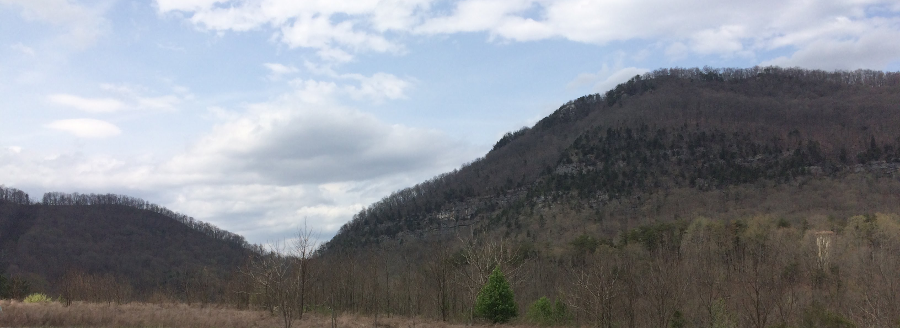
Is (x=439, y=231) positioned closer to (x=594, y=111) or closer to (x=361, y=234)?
(x=361, y=234)

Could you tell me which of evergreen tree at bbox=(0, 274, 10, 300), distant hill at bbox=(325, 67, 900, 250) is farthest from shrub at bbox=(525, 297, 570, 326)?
evergreen tree at bbox=(0, 274, 10, 300)

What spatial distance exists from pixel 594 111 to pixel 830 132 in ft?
214

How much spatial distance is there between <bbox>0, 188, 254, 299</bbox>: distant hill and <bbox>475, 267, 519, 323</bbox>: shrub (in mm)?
55871

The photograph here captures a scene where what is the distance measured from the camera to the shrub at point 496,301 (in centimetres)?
3744

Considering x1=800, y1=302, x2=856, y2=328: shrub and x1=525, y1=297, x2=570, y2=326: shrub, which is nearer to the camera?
x1=800, y1=302, x2=856, y2=328: shrub

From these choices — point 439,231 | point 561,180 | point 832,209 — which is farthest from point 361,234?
point 832,209

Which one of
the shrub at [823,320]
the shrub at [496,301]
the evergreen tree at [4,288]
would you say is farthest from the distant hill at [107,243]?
the shrub at [823,320]

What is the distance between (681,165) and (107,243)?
Answer: 4549 inches

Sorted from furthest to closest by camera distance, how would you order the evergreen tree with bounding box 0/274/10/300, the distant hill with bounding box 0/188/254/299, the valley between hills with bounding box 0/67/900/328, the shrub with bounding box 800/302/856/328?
the distant hill with bounding box 0/188/254/299
the evergreen tree with bounding box 0/274/10/300
the valley between hills with bounding box 0/67/900/328
the shrub with bounding box 800/302/856/328

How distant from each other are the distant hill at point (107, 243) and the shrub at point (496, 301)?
55.9 m

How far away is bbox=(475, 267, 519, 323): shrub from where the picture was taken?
123 ft

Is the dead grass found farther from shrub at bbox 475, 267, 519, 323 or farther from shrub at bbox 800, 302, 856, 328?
shrub at bbox 800, 302, 856, 328

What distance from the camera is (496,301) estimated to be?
37469 millimetres

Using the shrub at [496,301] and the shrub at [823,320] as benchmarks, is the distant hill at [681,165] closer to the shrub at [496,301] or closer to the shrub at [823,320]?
the shrub at [496,301]
